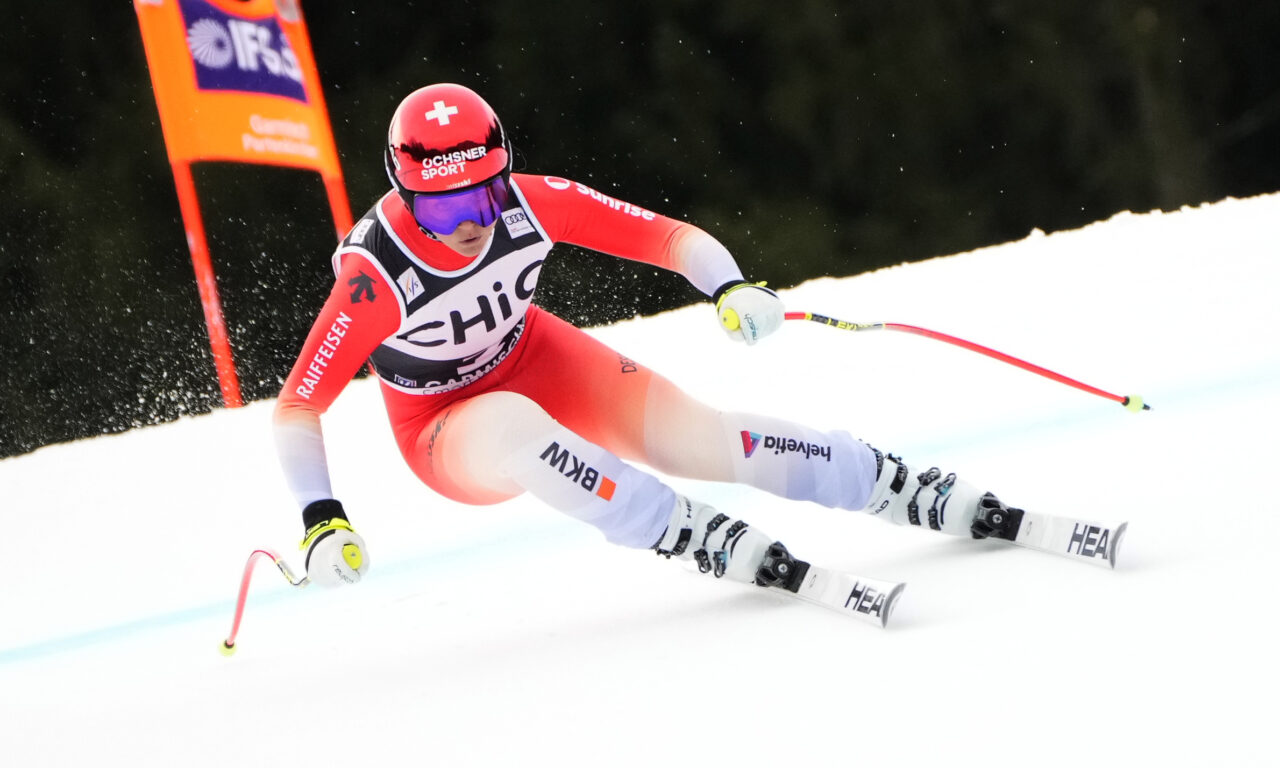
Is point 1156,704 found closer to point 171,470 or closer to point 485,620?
point 485,620

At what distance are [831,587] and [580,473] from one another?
0.40 metres

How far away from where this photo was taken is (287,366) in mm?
6930

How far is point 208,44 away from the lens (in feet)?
15.7

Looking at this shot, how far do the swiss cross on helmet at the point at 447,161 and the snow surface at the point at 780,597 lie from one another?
704 millimetres

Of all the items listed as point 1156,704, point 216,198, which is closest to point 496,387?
point 1156,704

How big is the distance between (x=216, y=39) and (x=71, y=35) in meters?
3.33

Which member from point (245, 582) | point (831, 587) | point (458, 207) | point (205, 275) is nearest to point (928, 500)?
point (831, 587)

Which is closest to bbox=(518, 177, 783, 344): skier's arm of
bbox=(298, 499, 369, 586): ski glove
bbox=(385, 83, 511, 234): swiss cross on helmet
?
bbox=(385, 83, 511, 234): swiss cross on helmet

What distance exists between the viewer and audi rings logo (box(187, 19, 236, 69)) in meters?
4.78

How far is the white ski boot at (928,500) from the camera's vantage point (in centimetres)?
198

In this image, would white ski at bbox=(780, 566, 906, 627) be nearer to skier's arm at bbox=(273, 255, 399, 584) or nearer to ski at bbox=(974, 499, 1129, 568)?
→ ski at bbox=(974, 499, 1129, 568)

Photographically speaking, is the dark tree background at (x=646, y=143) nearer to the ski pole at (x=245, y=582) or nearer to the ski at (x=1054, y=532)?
the ski pole at (x=245, y=582)

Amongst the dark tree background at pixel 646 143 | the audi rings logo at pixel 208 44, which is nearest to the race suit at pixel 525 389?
the audi rings logo at pixel 208 44

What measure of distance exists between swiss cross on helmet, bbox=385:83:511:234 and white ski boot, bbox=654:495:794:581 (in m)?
0.57
